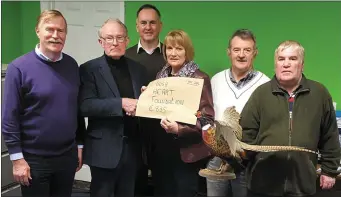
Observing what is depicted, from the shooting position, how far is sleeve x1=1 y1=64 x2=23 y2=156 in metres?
2.04

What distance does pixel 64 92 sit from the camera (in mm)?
2143

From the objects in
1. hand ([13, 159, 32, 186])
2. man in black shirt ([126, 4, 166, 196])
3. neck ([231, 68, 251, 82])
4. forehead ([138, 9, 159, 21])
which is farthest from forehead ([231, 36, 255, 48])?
hand ([13, 159, 32, 186])

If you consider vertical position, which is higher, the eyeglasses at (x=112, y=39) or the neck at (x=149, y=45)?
the eyeglasses at (x=112, y=39)

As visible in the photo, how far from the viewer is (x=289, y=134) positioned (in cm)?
200

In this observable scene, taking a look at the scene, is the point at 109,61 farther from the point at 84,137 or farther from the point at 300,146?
the point at 300,146

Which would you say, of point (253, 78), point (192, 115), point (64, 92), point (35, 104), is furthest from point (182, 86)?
point (35, 104)

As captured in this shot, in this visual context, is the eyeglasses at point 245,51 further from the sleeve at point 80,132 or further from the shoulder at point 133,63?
the sleeve at point 80,132

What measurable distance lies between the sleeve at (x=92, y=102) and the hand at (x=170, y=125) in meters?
0.22

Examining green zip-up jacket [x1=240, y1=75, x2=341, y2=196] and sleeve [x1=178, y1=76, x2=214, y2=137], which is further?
sleeve [x1=178, y1=76, x2=214, y2=137]

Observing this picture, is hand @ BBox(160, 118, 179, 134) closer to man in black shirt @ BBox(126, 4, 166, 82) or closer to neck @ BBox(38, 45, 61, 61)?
man in black shirt @ BBox(126, 4, 166, 82)

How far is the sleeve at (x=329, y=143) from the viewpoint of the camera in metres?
2.04

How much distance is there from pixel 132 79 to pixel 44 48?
47 centimetres

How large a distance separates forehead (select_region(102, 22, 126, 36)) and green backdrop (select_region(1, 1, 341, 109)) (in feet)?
3.84

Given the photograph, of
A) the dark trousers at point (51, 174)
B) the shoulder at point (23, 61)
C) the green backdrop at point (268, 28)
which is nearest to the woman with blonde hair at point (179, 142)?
the dark trousers at point (51, 174)
